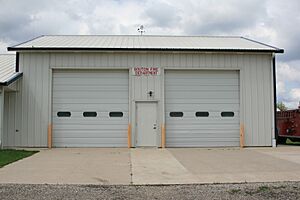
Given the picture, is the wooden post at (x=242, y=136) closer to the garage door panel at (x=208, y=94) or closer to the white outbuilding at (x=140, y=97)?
the white outbuilding at (x=140, y=97)

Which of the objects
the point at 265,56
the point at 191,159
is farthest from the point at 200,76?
the point at 191,159

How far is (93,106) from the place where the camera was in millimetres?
18344

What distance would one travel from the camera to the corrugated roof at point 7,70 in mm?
16938

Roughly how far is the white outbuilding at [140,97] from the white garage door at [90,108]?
0.05m

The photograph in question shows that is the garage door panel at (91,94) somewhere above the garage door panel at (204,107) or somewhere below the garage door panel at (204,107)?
above

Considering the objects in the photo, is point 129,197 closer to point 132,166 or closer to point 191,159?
point 132,166

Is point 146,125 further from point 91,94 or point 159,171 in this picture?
point 159,171

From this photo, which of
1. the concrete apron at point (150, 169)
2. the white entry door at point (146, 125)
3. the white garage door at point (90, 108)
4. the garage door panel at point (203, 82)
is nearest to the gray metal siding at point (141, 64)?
the white garage door at point (90, 108)

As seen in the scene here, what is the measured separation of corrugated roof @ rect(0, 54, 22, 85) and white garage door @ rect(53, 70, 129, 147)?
1.99 meters

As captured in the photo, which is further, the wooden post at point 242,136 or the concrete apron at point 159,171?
the wooden post at point 242,136

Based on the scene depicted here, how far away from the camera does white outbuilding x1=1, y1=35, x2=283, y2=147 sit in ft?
59.4

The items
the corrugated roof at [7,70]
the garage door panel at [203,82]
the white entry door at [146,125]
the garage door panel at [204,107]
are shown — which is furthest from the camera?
the garage door panel at [203,82]

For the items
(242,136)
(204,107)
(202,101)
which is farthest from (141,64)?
(242,136)

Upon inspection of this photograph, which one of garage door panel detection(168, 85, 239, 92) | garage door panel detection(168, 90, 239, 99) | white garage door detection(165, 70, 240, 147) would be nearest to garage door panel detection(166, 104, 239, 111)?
white garage door detection(165, 70, 240, 147)
